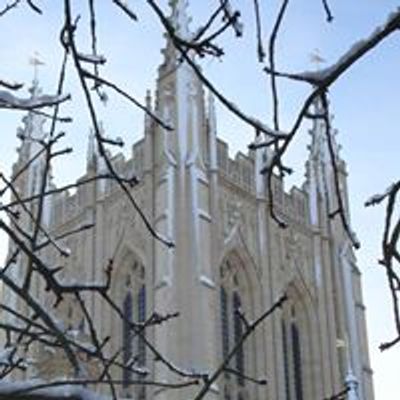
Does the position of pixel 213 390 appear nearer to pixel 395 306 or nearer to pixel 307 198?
pixel 307 198

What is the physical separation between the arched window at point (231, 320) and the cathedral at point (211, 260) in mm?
36

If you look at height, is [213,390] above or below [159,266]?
below

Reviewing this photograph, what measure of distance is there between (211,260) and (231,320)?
5.38 feet

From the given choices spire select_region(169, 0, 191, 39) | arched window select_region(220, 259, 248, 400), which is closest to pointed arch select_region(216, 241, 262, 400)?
arched window select_region(220, 259, 248, 400)

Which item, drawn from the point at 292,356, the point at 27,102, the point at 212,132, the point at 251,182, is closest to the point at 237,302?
the point at 292,356

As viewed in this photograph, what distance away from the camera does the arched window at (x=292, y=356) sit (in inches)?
1078

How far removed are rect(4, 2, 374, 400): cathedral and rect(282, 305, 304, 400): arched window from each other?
4cm

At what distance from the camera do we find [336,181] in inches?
105

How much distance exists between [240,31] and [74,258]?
26.1 meters

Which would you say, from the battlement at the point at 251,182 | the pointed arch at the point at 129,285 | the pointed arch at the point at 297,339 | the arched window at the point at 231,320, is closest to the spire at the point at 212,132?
the battlement at the point at 251,182

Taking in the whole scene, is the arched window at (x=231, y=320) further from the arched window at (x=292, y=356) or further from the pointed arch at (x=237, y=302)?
the arched window at (x=292, y=356)

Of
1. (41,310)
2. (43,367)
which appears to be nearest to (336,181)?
(41,310)

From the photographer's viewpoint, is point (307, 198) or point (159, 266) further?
point (307, 198)

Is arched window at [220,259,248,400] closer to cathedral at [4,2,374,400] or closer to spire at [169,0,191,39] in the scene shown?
cathedral at [4,2,374,400]
